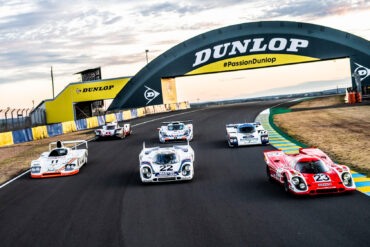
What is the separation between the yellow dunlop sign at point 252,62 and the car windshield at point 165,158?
4446cm

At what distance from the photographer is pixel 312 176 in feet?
40.6

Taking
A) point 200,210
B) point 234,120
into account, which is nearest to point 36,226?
point 200,210

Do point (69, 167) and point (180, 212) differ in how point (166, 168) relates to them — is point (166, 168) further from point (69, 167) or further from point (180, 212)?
point (69, 167)

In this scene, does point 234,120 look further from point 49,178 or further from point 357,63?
point 357,63

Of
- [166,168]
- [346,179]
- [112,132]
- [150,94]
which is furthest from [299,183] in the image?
[150,94]

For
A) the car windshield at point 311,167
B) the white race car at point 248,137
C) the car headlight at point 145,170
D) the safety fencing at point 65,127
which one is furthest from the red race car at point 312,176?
the safety fencing at point 65,127

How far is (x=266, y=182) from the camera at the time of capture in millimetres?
14781

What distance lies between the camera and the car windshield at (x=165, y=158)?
51.4 feet

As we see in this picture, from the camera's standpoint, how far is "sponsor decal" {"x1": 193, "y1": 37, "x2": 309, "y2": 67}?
56.5 metres

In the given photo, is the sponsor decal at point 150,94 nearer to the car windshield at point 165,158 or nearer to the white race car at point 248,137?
the white race car at point 248,137

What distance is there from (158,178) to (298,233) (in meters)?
7.11

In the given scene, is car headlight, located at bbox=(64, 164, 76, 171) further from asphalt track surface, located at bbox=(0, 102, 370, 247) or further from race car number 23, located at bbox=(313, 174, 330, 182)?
race car number 23, located at bbox=(313, 174, 330, 182)

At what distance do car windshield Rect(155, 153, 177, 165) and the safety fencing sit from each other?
23.8 meters

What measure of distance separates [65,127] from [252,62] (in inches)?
1152
